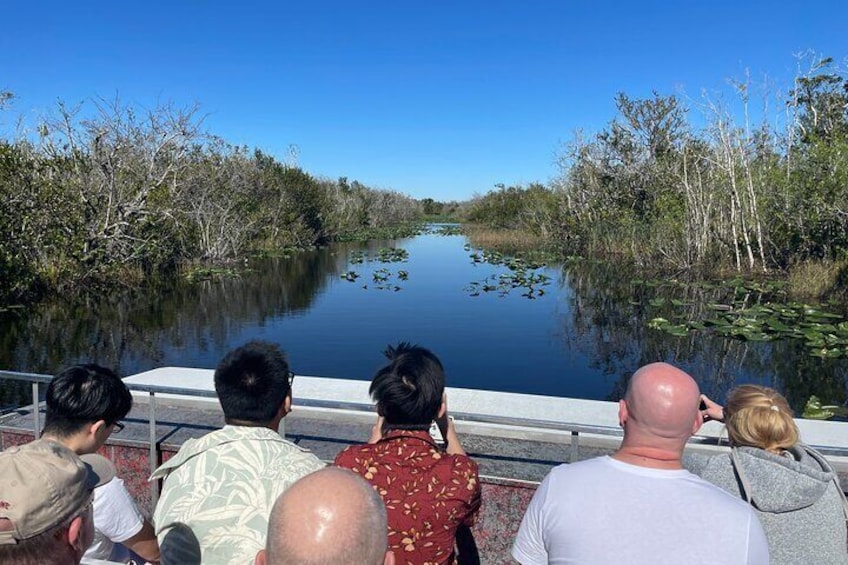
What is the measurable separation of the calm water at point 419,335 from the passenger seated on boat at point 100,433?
22.7 ft

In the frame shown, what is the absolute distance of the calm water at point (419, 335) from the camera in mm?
9141

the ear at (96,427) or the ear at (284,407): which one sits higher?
the ear at (284,407)

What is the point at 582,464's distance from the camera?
1.50 m

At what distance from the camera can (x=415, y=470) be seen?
1.78 meters

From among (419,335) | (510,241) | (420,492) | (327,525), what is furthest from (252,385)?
(510,241)

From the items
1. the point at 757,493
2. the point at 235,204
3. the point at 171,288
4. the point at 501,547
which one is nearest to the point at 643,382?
the point at 757,493

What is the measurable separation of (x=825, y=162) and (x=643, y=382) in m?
17.1

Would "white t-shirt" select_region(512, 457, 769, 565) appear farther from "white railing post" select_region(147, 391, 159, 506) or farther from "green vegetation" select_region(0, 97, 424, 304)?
"green vegetation" select_region(0, 97, 424, 304)

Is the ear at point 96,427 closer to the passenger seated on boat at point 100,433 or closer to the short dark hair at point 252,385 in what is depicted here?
the passenger seated on boat at point 100,433

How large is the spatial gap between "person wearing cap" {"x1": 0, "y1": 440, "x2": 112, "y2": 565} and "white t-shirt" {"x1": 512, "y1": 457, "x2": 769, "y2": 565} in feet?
3.30

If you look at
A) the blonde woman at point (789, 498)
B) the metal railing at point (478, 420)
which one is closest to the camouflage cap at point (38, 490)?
the metal railing at point (478, 420)

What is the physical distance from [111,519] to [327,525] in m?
1.09

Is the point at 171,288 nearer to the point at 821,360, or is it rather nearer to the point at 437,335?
the point at 437,335

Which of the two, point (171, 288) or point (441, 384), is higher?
point (441, 384)
